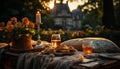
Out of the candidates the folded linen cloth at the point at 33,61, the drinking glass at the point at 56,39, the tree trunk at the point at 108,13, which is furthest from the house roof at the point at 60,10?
the folded linen cloth at the point at 33,61

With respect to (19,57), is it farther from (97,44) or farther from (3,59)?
(97,44)

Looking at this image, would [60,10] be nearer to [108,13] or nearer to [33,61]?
[108,13]

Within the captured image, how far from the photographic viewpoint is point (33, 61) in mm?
4328

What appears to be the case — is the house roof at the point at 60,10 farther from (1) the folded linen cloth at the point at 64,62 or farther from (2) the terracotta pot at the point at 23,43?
(1) the folded linen cloth at the point at 64,62

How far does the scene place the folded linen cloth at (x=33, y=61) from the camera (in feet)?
13.3

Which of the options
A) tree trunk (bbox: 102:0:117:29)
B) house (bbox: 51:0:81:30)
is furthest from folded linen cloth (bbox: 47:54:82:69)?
house (bbox: 51:0:81:30)

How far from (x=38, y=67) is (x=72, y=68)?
0.78 m

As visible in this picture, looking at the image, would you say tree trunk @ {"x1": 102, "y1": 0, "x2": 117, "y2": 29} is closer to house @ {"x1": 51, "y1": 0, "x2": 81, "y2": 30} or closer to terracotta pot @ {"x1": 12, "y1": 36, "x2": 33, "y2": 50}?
terracotta pot @ {"x1": 12, "y1": 36, "x2": 33, "y2": 50}

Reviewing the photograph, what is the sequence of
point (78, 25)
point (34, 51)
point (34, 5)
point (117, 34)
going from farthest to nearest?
point (78, 25) → point (34, 5) → point (117, 34) → point (34, 51)

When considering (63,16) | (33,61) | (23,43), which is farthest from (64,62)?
(63,16)

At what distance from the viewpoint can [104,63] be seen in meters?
3.64

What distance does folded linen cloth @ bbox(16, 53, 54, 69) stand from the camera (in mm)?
4045

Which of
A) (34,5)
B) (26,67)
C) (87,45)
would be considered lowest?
(26,67)

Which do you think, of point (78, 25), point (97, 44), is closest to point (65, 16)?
point (78, 25)
